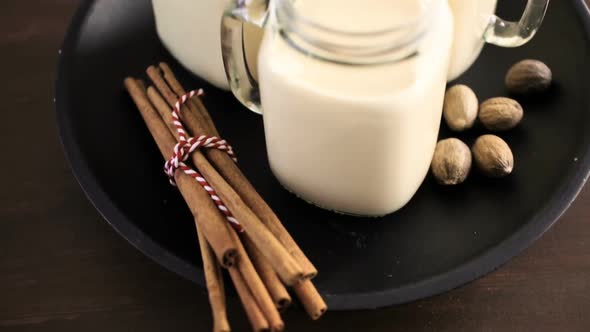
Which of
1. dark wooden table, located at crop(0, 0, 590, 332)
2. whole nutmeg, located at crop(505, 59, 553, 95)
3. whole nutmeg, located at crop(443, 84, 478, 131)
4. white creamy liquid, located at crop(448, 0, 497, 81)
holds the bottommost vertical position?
dark wooden table, located at crop(0, 0, 590, 332)

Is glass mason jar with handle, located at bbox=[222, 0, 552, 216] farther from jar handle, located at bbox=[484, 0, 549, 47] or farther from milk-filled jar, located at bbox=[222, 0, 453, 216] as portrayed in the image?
jar handle, located at bbox=[484, 0, 549, 47]

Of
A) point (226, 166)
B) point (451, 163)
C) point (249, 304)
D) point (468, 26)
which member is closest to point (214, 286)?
point (249, 304)

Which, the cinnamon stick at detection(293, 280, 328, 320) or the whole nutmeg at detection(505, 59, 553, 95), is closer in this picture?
the cinnamon stick at detection(293, 280, 328, 320)

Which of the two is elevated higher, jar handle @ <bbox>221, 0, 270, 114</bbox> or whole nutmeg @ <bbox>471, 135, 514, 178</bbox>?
jar handle @ <bbox>221, 0, 270, 114</bbox>

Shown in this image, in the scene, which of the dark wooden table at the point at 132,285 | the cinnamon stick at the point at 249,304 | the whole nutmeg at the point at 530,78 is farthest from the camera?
the whole nutmeg at the point at 530,78

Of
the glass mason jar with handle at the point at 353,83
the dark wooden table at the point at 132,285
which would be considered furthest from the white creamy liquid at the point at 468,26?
the dark wooden table at the point at 132,285

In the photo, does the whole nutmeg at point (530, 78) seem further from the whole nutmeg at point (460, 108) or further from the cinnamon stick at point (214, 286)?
the cinnamon stick at point (214, 286)

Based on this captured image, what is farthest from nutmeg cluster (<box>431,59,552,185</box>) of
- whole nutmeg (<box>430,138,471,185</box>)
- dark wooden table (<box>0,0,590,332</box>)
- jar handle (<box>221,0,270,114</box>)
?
jar handle (<box>221,0,270,114</box>)
